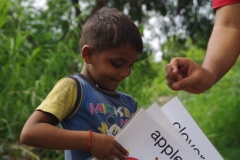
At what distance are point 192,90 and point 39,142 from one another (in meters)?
0.65

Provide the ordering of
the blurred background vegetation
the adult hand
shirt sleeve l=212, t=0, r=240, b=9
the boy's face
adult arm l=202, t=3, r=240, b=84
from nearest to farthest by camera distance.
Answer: the adult hand, the boy's face, adult arm l=202, t=3, r=240, b=84, shirt sleeve l=212, t=0, r=240, b=9, the blurred background vegetation

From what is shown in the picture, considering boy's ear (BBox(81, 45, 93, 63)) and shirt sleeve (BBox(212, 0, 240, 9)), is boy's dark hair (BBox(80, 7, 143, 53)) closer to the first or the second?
boy's ear (BBox(81, 45, 93, 63))

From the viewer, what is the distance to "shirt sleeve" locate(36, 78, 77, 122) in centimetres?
155

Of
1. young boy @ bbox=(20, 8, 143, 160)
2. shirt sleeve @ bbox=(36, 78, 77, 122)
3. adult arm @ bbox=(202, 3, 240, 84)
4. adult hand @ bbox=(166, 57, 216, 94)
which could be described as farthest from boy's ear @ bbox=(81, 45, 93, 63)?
adult arm @ bbox=(202, 3, 240, 84)

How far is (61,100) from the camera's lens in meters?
1.57

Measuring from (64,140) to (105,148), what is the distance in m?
0.14

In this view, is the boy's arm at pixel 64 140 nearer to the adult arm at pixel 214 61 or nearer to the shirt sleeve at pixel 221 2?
the adult arm at pixel 214 61

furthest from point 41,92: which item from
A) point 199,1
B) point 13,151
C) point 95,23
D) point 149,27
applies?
point 199,1

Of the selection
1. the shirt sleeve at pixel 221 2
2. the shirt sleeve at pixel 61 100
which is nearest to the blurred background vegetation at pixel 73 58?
the shirt sleeve at pixel 61 100

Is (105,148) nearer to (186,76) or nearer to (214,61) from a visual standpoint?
(186,76)

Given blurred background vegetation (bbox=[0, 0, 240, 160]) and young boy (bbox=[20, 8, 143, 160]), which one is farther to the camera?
blurred background vegetation (bbox=[0, 0, 240, 160])

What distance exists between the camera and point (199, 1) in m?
4.89

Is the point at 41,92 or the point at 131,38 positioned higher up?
the point at 131,38

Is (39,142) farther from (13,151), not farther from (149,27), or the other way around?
(149,27)
